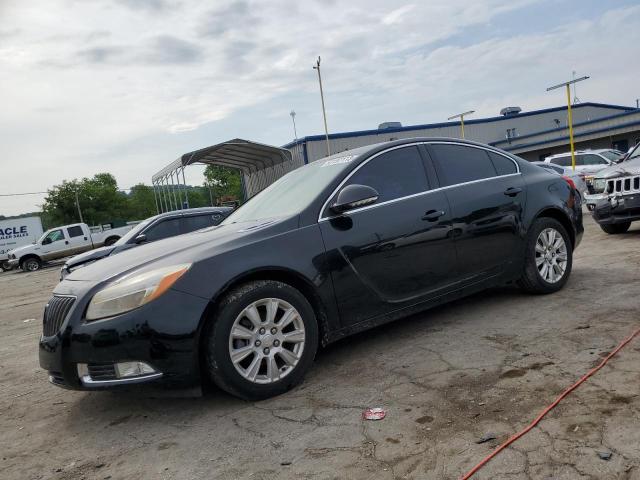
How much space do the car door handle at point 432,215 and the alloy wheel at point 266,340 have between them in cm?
138

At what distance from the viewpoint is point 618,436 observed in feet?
7.74

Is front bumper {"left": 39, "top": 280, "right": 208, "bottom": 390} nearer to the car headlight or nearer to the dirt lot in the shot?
the car headlight

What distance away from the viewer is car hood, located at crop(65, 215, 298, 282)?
333 cm

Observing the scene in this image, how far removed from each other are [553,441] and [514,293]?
297 cm

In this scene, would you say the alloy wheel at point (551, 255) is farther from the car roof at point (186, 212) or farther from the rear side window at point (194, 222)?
the rear side window at point (194, 222)

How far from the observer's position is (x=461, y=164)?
15.2ft

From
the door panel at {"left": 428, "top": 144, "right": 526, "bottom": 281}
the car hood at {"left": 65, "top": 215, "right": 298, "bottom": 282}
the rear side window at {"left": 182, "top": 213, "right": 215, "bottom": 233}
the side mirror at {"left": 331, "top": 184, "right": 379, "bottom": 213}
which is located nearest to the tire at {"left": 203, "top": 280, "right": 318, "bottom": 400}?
the car hood at {"left": 65, "top": 215, "right": 298, "bottom": 282}

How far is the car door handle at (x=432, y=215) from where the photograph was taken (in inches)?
163

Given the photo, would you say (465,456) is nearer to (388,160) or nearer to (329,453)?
(329,453)

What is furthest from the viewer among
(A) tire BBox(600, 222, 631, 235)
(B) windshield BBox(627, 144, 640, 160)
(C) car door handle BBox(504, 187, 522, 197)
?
(A) tire BBox(600, 222, 631, 235)

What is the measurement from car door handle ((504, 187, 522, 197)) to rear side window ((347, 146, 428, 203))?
889 mm

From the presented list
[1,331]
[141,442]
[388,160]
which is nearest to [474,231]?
[388,160]

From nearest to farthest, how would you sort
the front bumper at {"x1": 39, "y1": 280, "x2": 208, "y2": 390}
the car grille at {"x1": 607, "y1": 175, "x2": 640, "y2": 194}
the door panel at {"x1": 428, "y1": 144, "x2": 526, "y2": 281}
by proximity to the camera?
the front bumper at {"x1": 39, "y1": 280, "x2": 208, "y2": 390} → the door panel at {"x1": 428, "y1": 144, "x2": 526, "y2": 281} → the car grille at {"x1": 607, "y1": 175, "x2": 640, "y2": 194}

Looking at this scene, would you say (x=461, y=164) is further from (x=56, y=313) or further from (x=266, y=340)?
(x=56, y=313)
